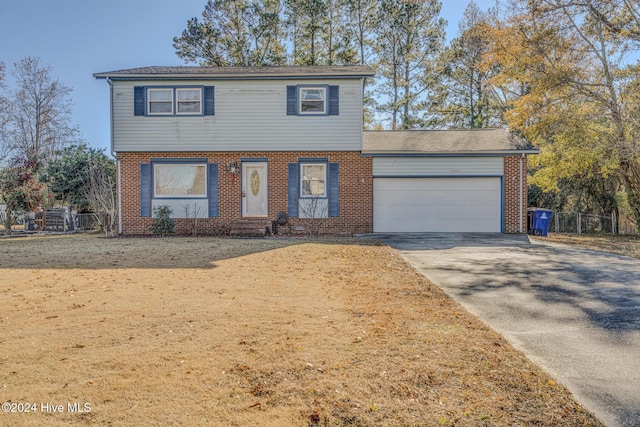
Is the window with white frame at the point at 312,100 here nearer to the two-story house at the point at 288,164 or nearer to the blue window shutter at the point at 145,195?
the two-story house at the point at 288,164

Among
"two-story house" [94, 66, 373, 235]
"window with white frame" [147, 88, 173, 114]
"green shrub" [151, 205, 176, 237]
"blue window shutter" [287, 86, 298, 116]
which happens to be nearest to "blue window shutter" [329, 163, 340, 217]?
"two-story house" [94, 66, 373, 235]

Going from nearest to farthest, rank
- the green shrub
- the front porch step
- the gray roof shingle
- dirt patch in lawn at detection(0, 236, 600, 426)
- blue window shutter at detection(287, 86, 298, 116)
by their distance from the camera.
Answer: dirt patch in lawn at detection(0, 236, 600, 426), the front porch step, the green shrub, the gray roof shingle, blue window shutter at detection(287, 86, 298, 116)

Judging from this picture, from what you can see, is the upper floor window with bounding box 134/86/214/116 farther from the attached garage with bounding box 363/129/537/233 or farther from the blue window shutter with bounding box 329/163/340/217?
the attached garage with bounding box 363/129/537/233

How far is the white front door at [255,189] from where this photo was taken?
15203 mm

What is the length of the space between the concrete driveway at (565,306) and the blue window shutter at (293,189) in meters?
5.07

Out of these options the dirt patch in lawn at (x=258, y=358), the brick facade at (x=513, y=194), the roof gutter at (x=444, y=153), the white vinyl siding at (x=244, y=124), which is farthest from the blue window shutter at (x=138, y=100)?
the brick facade at (x=513, y=194)

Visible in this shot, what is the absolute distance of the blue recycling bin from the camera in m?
14.9

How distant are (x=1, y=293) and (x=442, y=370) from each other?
595 centimetres

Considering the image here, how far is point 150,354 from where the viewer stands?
349 centimetres

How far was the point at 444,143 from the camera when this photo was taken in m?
15.9

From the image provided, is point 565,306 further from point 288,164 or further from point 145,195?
point 145,195

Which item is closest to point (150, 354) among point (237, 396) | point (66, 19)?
point (237, 396)

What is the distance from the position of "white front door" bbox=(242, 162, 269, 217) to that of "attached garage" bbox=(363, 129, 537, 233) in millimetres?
3886

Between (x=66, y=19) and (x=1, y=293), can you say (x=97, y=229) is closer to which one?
(x=66, y=19)
